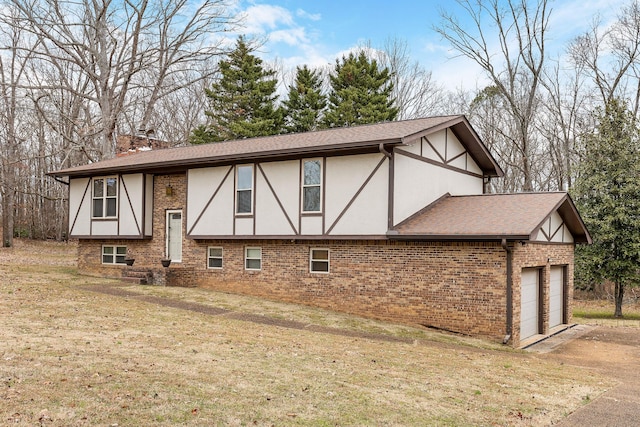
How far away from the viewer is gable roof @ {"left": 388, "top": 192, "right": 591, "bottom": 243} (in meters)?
12.7

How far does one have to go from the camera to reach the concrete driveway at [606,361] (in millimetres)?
7180

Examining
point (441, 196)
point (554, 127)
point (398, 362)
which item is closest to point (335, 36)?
point (554, 127)

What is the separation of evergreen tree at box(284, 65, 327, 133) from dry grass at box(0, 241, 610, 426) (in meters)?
23.8

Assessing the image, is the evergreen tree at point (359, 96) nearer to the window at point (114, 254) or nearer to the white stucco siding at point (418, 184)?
the white stucco siding at point (418, 184)

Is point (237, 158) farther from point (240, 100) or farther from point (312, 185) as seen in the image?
point (240, 100)

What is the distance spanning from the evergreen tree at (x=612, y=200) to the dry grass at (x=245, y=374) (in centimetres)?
1058

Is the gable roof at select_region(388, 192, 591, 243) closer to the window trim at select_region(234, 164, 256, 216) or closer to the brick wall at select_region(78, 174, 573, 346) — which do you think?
the brick wall at select_region(78, 174, 573, 346)

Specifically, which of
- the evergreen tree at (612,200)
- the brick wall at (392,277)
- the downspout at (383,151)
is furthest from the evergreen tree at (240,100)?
the downspout at (383,151)

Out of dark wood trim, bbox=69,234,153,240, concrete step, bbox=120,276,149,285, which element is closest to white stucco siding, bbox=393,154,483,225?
concrete step, bbox=120,276,149,285

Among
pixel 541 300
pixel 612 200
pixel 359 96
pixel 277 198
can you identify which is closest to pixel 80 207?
pixel 277 198

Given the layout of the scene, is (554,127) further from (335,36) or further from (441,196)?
(441,196)

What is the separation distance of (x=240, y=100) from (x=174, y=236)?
17008 mm

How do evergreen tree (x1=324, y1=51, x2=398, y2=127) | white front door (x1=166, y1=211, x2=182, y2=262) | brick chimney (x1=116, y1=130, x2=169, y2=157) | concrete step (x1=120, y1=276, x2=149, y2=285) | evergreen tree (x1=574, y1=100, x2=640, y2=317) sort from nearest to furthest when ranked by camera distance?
concrete step (x1=120, y1=276, x2=149, y2=285) < white front door (x1=166, y1=211, x2=182, y2=262) < evergreen tree (x1=574, y1=100, x2=640, y2=317) < brick chimney (x1=116, y1=130, x2=169, y2=157) < evergreen tree (x1=324, y1=51, x2=398, y2=127)

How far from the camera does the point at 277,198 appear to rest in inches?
635
